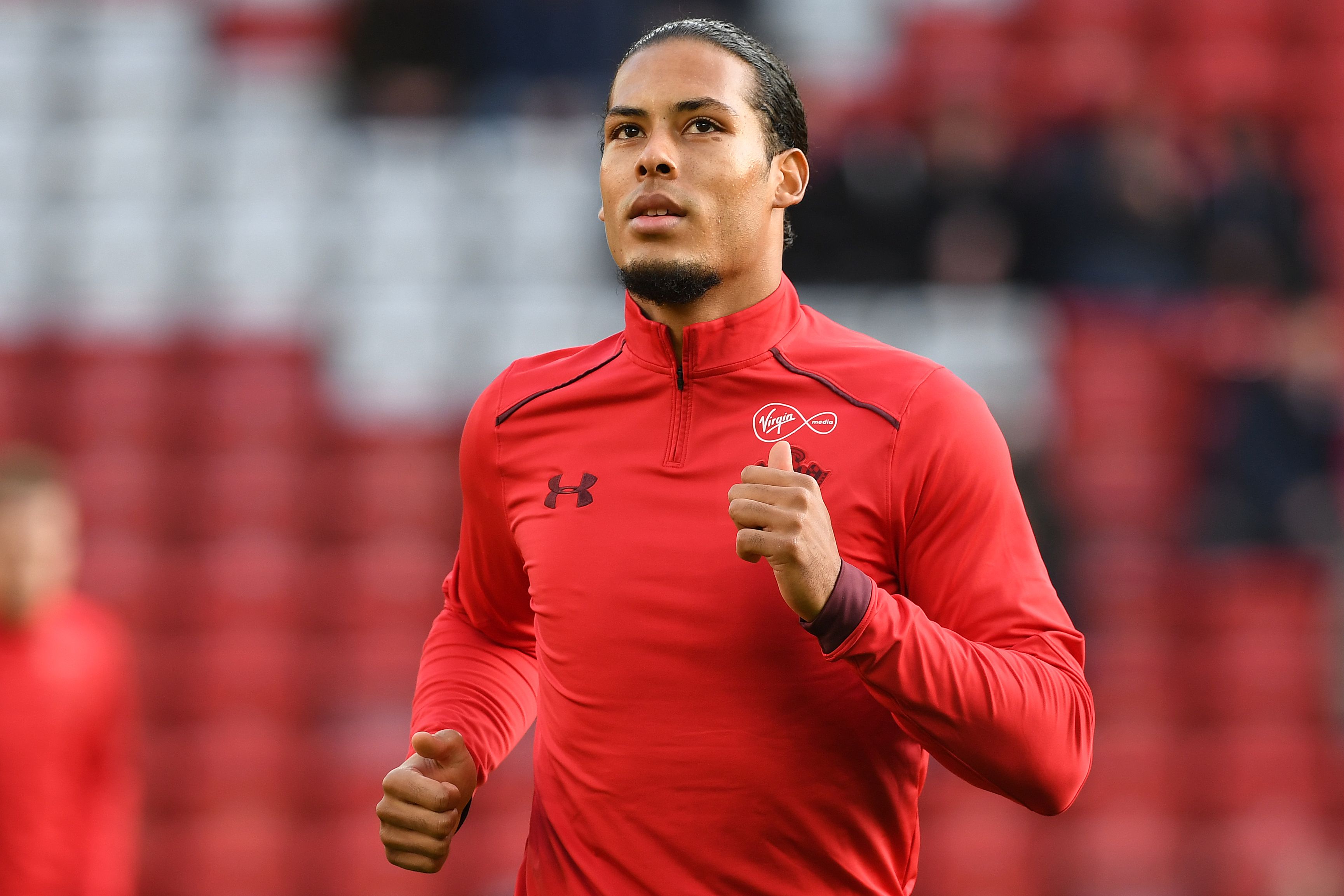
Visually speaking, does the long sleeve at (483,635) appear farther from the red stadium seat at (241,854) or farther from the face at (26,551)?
the red stadium seat at (241,854)

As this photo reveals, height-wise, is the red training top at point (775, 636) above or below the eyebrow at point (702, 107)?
below

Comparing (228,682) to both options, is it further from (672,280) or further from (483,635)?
(672,280)

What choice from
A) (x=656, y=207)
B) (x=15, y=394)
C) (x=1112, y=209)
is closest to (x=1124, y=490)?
(x=1112, y=209)

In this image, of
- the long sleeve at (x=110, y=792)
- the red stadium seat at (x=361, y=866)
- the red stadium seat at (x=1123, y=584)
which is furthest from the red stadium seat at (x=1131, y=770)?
the long sleeve at (x=110, y=792)

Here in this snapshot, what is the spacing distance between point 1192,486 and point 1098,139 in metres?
1.52

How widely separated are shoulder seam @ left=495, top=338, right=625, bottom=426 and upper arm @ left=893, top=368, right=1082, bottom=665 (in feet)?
1.47

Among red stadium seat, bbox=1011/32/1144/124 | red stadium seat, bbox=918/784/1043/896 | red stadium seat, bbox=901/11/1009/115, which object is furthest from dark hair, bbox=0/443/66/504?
red stadium seat, bbox=1011/32/1144/124

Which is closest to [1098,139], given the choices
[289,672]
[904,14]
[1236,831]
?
[904,14]

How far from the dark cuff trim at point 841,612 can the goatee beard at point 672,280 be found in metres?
0.50

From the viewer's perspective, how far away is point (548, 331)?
6.48 meters

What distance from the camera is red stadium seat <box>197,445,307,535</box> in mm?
6289

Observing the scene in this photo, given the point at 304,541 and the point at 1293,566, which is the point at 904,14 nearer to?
the point at 1293,566

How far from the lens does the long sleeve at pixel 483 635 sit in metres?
2.04

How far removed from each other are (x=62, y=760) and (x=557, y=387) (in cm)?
264
